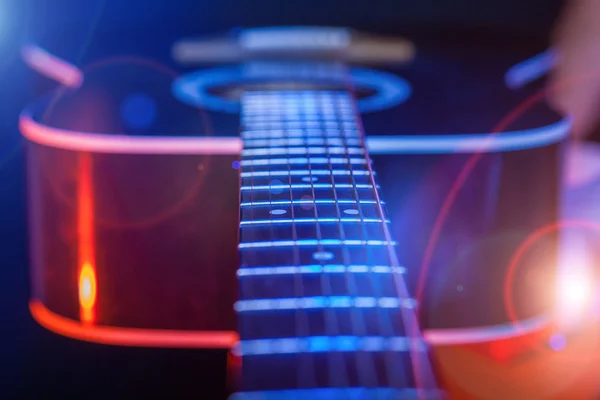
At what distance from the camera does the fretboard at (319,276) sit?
0.49 metres

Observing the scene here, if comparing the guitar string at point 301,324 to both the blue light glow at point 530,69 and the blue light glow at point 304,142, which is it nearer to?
the blue light glow at point 304,142

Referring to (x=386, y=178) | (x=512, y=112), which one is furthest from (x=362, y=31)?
(x=386, y=178)

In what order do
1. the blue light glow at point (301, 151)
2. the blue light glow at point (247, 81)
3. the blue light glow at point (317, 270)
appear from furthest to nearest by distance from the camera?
the blue light glow at point (247, 81) → the blue light glow at point (301, 151) → the blue light glow at point (317, 270)

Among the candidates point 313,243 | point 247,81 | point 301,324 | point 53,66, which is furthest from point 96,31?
point 301,324

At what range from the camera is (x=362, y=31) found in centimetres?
130

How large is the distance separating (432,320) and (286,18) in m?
0.72

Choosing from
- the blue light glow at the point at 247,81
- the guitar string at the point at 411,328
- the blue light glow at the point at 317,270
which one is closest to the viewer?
the guitar string at the point at 411,328

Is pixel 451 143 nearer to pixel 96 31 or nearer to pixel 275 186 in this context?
pixel 275 186

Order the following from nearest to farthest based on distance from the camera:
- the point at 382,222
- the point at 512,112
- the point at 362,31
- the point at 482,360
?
1. the point at 382,222
2. the point at 512,112
3. the point at 482,360
4. the point at 362,31

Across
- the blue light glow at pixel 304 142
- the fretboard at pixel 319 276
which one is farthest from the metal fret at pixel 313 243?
the blue light glow at pixel 304 142

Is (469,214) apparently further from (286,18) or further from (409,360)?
(286,18)

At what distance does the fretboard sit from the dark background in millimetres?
455

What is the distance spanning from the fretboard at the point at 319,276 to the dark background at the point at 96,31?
17.9 inches

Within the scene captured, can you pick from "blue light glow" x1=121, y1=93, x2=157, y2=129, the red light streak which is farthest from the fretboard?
the red light streak
